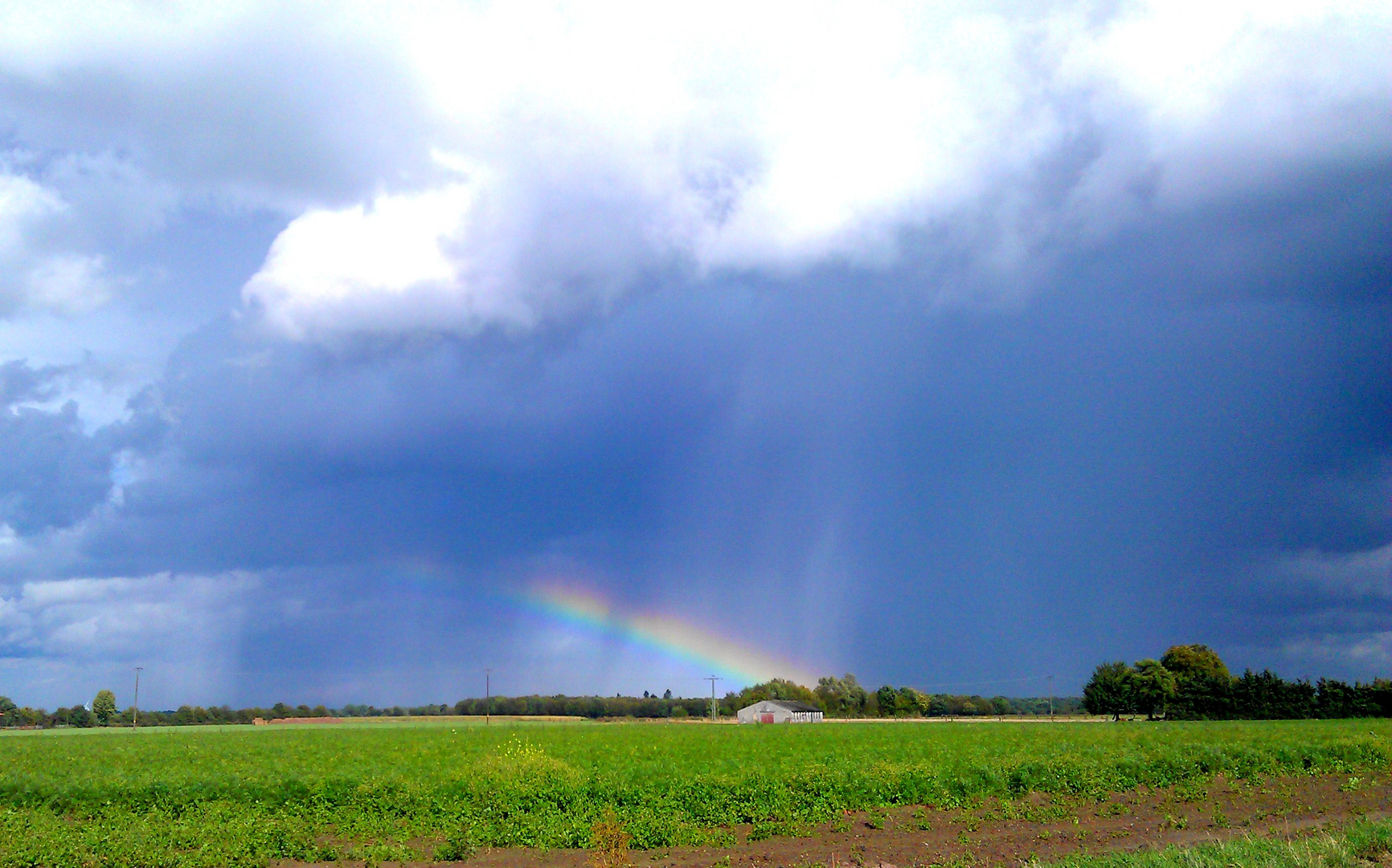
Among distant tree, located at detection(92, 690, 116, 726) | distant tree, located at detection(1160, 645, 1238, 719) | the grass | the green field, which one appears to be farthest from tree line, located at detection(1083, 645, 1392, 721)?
distant tree, located at detection(92, 690, 116, 726)

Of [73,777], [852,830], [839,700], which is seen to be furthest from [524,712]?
[852,830]

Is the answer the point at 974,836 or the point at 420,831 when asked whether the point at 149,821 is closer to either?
the point at 420,831

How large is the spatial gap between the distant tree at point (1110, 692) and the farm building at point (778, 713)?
43991mm

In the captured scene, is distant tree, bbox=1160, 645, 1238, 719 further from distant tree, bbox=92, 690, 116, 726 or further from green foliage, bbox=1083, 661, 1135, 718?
distant tree, bbox=92, 690, 116, 726

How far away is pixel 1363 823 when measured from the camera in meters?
18.9

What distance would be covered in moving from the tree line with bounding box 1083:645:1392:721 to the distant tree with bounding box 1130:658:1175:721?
101 millimetres

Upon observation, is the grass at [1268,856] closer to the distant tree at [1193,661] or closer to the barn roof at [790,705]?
the distant tree at [1193,661]

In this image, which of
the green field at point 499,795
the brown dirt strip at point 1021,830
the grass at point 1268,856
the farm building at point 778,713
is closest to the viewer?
the grass at point 1268,856

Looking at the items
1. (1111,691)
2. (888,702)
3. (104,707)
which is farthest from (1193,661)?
(104,707)

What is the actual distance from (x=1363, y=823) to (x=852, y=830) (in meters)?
11.4

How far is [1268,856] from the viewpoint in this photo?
14.4m

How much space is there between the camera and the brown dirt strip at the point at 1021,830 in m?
17.8

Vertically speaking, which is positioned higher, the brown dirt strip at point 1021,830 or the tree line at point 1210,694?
the brown dirt strip at point 1021,830

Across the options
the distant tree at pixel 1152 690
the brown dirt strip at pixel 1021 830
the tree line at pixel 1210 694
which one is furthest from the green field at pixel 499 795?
the distant tree at pixel 1152 690
